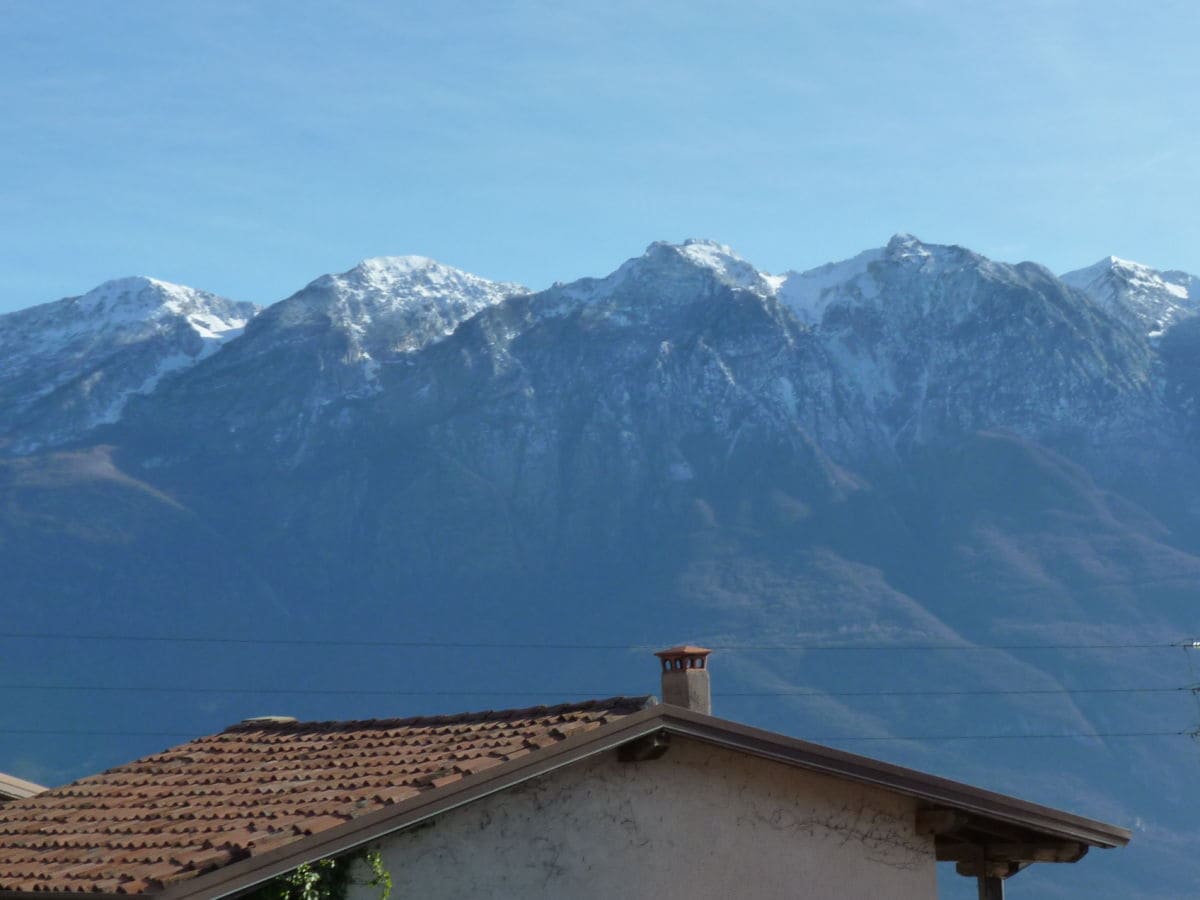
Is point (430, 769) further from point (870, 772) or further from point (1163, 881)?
point (1163, 881)

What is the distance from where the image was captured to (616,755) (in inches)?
611

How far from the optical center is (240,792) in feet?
51.9

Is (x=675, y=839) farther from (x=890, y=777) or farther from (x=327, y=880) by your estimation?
(x=327, y=880)

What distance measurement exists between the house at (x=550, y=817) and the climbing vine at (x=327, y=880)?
9 cm

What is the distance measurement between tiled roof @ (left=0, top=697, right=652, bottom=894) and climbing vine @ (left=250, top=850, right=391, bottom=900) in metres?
0.36

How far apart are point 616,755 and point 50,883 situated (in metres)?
4.41

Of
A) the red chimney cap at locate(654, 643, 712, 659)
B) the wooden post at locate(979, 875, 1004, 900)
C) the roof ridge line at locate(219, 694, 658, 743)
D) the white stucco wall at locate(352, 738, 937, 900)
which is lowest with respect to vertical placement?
the wooden post at locate(979, 875, 1004, 900)

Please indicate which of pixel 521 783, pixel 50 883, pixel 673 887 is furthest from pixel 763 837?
pixel 50 883

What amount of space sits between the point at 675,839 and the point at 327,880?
9.80 feet

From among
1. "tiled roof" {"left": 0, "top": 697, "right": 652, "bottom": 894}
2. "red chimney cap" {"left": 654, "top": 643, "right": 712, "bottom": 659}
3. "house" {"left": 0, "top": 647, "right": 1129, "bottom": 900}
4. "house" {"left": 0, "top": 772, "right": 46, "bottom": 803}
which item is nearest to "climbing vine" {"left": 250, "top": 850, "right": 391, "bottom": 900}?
"house" {"left": 0, "top": 647, "right": 1129, "bottom": 900}

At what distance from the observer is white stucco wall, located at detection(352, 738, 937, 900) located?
1475 centimetres

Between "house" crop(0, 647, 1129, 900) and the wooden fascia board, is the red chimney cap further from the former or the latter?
the wooden fascia board

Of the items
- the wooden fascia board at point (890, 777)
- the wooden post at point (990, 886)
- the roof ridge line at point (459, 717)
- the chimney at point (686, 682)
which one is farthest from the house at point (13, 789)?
the wooden post at point (990, 886)

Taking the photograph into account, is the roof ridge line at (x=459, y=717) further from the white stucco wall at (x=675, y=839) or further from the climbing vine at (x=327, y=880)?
the climbing vine at (x=327, y=880)
